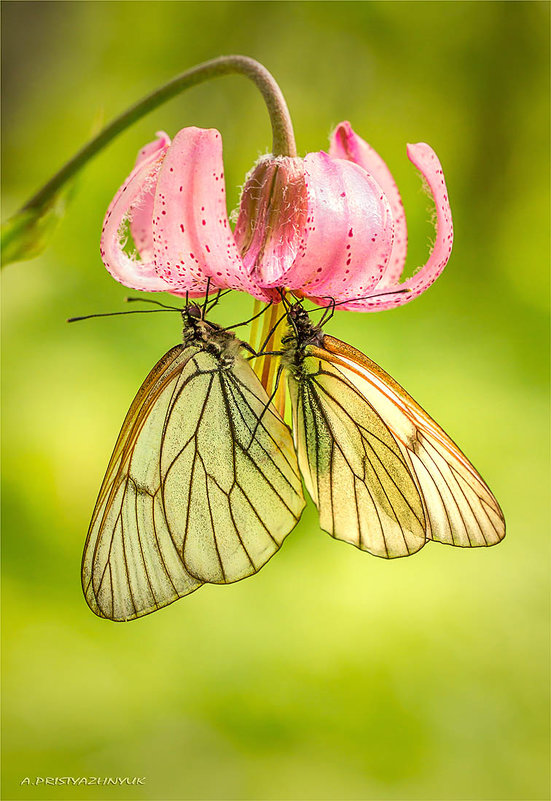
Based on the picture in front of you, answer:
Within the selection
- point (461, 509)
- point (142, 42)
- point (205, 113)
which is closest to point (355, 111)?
point (205, 113)

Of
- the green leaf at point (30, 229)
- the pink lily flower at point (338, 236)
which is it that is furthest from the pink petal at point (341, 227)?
the green leaf at point (30, 229)

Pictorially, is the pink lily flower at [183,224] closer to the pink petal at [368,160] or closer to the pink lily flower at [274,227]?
the pink lily flower at [274,227]

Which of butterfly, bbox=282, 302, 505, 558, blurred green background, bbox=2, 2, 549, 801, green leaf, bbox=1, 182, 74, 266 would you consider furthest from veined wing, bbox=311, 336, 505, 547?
blurred green background, bbox=2, 2, 549, 801

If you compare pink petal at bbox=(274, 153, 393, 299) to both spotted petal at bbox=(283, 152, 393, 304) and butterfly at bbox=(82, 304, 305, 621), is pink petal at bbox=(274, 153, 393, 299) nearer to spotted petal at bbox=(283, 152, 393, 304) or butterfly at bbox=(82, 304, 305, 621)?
spotted petal at bbox=(283, 152, 393, 304)

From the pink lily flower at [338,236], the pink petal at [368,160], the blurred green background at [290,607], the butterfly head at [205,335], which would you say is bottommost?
the blurred green background at [290,607]

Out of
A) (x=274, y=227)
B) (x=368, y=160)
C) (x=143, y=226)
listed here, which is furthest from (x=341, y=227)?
(x=143, y=226)

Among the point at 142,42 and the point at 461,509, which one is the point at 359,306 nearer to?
the point at 461,509
